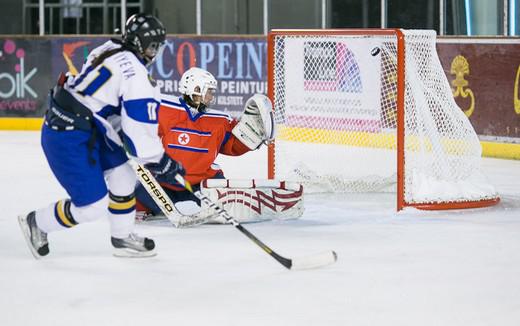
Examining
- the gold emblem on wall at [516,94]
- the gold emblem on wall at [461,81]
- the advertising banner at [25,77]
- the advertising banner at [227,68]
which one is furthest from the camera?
the advertising banner at [25,77]

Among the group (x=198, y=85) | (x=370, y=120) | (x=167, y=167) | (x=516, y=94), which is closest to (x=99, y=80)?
(x=167, y=167)

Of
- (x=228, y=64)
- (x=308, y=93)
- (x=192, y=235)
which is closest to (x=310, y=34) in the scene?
(x=308, y=93)

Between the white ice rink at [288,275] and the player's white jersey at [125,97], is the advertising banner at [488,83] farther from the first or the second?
the player's white jersey at [125,97]

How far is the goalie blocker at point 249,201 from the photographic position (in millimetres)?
5969

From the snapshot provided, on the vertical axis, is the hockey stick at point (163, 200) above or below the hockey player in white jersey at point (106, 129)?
below

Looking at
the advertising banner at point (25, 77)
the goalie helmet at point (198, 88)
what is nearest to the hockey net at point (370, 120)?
the goalie helmet at point (198, 88)

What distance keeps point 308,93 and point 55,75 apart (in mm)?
4832

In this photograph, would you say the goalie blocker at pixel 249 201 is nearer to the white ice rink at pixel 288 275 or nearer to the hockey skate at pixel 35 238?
the white ice rink at pixel 288 275

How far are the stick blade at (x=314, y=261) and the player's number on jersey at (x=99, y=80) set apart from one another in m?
0.99

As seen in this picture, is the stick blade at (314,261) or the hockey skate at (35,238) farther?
the hockey skate at (35,238)

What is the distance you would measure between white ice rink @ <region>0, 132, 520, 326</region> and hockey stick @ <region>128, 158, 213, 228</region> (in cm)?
9

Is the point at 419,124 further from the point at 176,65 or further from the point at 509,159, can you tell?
the point at 176,65

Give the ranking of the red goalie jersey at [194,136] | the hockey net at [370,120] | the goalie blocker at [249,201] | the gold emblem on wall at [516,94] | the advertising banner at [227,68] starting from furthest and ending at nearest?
the advertising banner at [227,68], the gold emblem on wall at [516,94], the hockey net at [370,120], the red goalie jersey at [194,136], the goalie blocker at [249,201]

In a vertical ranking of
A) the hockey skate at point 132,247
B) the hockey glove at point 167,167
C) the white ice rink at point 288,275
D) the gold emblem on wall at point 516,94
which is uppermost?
the gold emblem on wall at point 516,94
